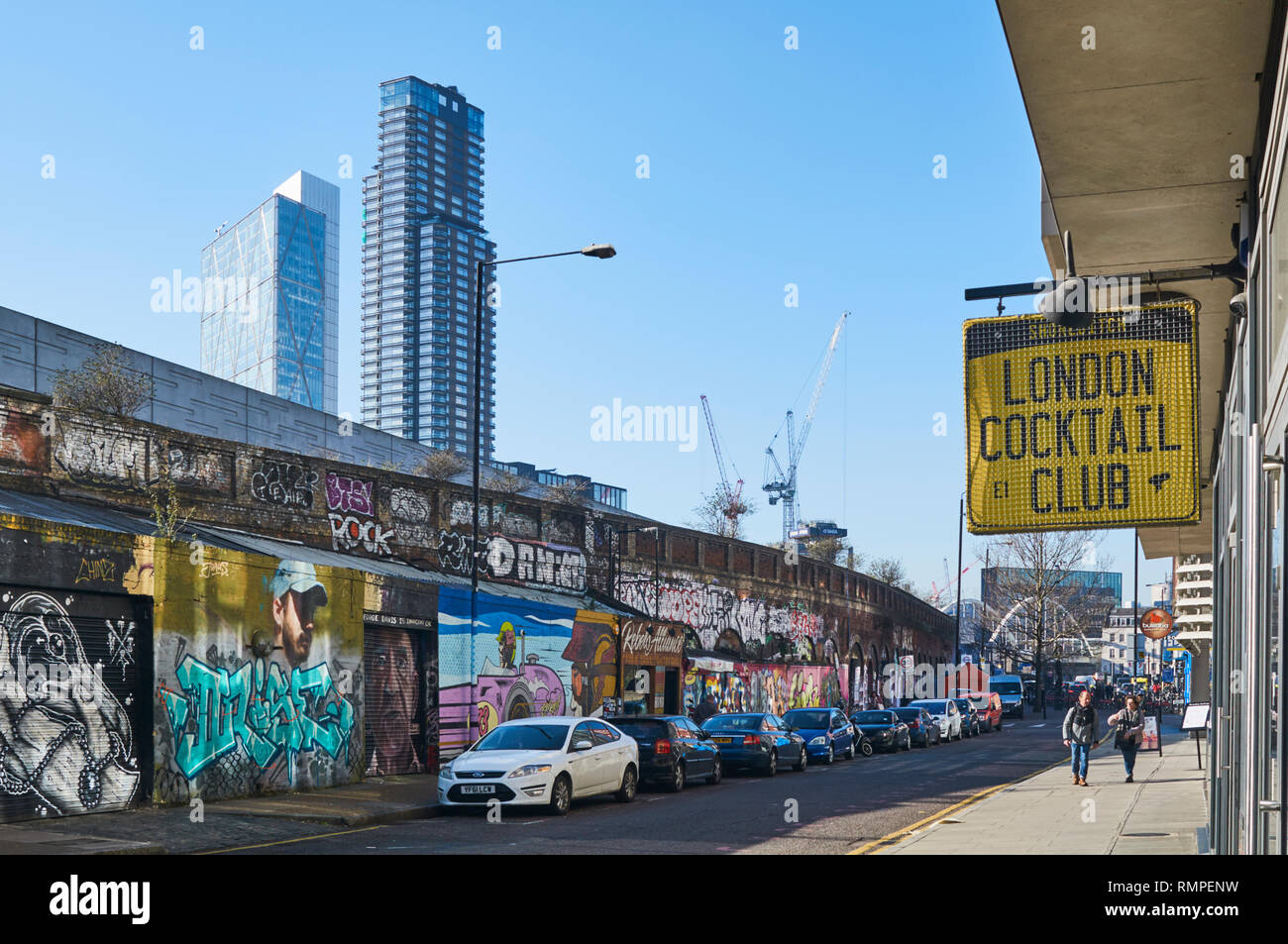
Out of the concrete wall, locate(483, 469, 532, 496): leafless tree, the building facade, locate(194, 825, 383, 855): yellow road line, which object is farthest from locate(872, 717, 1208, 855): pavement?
locate(483, 469, 532, 496): leafless tree

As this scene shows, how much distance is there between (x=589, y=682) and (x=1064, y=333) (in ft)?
94.9

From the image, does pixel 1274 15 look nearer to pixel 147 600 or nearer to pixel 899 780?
pixel 147 600

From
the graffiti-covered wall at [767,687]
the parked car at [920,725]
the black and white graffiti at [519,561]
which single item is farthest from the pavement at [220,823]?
the parked car at [920,725]

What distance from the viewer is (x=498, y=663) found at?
1222 inches

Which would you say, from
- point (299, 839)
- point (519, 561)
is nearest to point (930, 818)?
point (299, 839)

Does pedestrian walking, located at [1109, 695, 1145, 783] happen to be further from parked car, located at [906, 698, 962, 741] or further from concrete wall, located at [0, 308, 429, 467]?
concrete wall, located at [0, 308, 429, 467]

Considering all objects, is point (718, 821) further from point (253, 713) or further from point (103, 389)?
point (103, 389)

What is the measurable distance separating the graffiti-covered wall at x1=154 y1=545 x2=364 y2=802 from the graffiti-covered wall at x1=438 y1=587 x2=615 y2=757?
2.78 meters

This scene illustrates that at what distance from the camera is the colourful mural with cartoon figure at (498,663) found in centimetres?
2883

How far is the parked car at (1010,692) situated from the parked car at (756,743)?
40590 mm

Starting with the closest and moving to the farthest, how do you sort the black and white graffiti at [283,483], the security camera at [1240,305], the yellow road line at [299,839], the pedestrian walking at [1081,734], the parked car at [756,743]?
1. the security camera at [1240,305]
2. the yellow road line at [299,839]
3. the pedestrian walking at [1081,734]
4. the black and white graffiti at [283,483]
5. the parked car at [756,743]

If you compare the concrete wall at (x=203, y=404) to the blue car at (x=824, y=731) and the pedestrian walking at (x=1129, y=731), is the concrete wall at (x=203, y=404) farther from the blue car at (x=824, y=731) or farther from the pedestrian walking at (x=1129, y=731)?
the pedestrian walking at (x=1129, y=731)

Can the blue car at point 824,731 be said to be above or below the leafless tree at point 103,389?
below

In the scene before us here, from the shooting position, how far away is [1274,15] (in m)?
4.93
